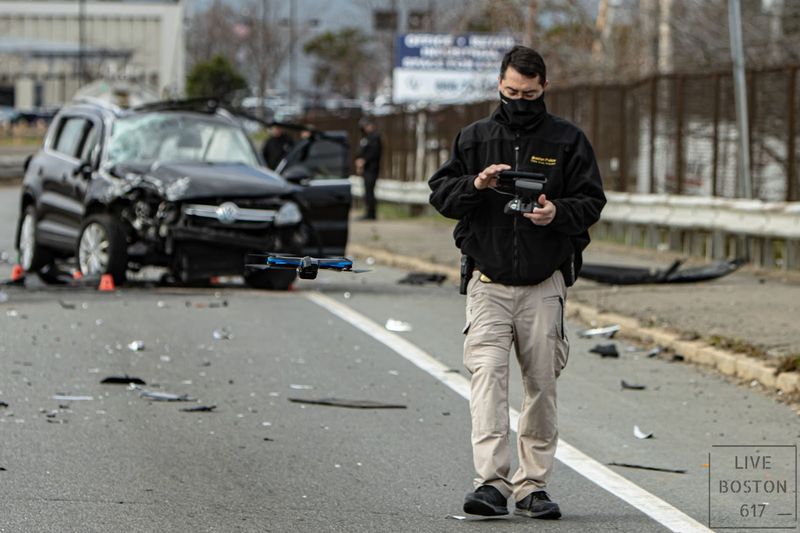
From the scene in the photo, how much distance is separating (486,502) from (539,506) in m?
0.27

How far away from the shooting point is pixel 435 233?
27.2 m

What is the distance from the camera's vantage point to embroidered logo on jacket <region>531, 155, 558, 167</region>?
268 inches

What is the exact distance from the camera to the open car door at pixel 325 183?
55.9 ft

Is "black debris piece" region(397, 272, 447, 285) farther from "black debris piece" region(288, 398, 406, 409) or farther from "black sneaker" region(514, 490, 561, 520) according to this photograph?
"black sneaker" region(514, 490, 561, 520)

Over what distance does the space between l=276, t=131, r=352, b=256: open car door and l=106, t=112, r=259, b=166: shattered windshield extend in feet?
1.83

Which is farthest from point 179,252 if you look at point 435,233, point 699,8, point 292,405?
point 699,8

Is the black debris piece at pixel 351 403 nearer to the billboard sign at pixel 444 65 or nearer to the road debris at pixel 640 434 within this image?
the road debris at pixel 640 434

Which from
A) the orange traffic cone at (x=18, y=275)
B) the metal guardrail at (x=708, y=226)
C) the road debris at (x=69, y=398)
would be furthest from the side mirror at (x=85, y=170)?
the metal guardrail at (x=708, y=226)

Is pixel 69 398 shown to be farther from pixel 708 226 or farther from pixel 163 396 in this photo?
pixel 708 226

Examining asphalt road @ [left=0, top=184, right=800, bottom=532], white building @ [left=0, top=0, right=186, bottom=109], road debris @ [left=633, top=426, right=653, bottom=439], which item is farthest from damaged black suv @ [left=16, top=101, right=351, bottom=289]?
white building @ [left=0, top=0, right=186, bottom=109]

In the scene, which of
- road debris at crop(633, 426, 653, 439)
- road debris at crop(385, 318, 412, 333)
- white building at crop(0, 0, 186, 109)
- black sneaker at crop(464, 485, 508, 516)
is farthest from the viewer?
white building at crop(0, 0, 186, 109)

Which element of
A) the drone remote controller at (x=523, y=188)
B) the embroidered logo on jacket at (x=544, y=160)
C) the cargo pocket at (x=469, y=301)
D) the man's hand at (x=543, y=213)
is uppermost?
the embroidered logo on jacket at (x=544, y=160)

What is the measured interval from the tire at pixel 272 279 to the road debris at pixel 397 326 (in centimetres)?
273

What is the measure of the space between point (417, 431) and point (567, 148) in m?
2.63
